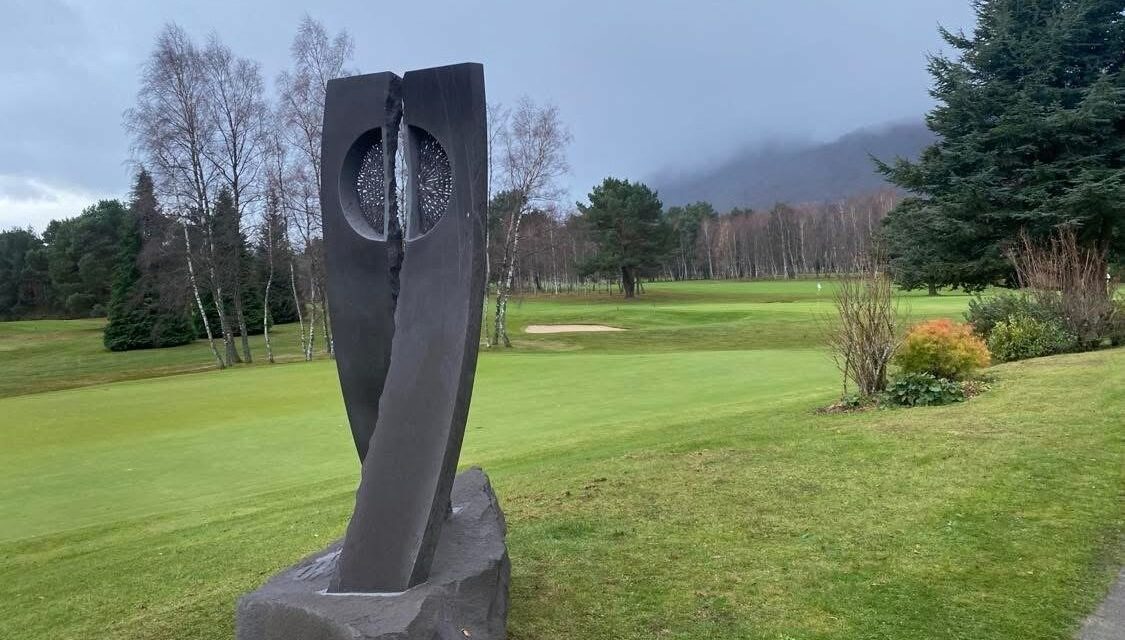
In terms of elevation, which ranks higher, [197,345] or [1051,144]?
[1051,144]

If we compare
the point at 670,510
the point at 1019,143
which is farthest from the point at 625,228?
the point at 670,510

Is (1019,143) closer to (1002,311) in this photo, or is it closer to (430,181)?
(1002,311)

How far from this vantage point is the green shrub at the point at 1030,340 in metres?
16.1

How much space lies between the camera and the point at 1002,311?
58.6 feet

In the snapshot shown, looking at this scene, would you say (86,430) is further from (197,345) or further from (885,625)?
(197,345)

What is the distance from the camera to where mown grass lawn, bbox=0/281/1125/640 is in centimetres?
459

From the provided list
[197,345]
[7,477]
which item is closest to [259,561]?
[7,477]

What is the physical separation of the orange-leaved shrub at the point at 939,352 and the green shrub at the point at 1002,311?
19.1ft

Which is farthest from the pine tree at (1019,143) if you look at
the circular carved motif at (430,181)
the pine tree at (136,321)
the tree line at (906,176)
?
the pine tree at (136,321)

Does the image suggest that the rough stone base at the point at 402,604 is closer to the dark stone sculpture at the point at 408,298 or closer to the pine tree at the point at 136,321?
the dark stone sculpture at the point at 408,298

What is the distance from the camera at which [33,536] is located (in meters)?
7.94

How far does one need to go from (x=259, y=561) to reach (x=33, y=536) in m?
3.53

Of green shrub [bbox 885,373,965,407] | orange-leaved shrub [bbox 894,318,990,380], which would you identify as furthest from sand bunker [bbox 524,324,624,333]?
green shrub [bbox 885,373,965,407]

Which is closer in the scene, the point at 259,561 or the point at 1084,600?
the point at 1084,600
